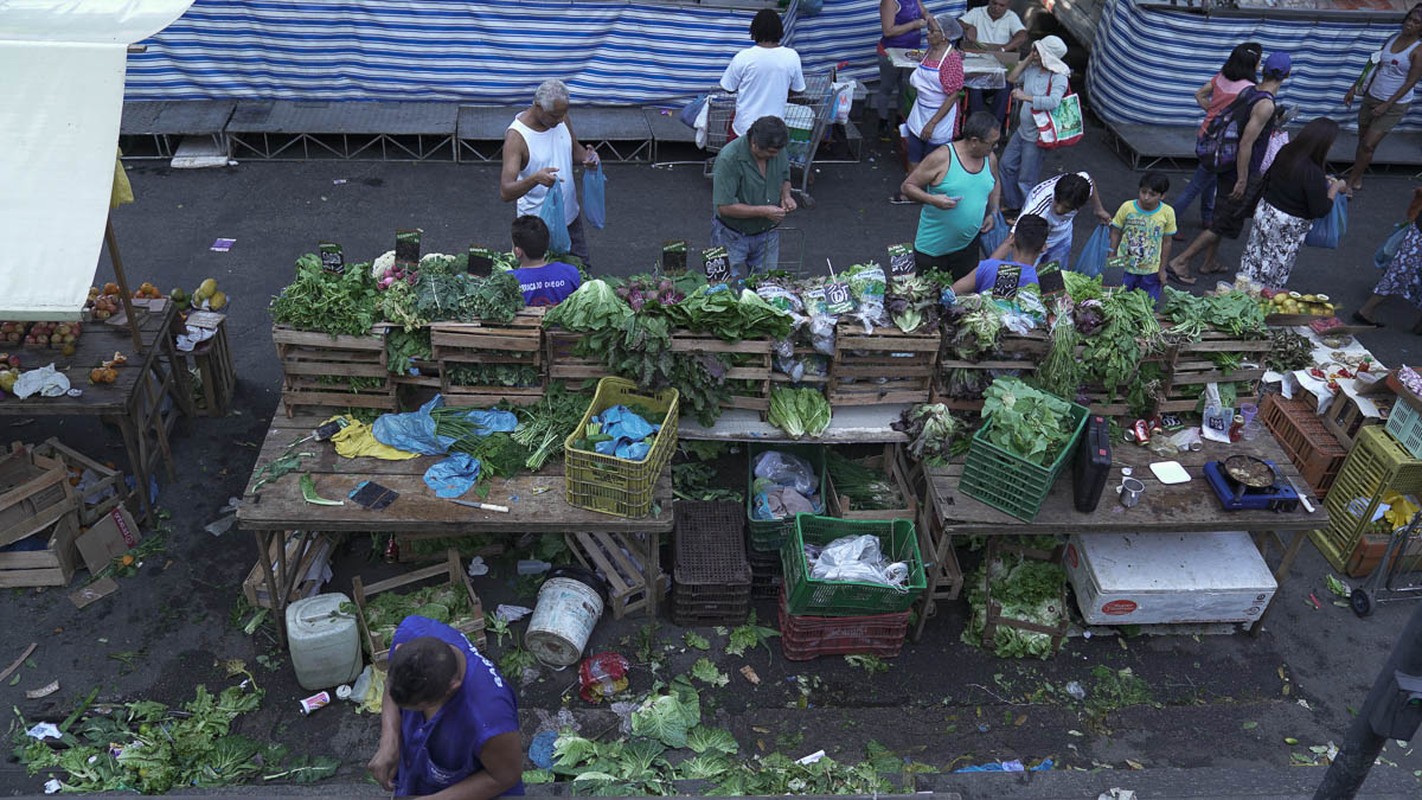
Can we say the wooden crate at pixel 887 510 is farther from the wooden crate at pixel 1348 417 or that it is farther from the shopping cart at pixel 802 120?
the shopping cart at pixel 802 120

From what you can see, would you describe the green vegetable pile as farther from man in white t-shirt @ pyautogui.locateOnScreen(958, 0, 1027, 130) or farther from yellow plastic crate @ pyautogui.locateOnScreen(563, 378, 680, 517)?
man in white t-shirt @ pyautogui.locateOnScreen(958, 0, 1027, 130)

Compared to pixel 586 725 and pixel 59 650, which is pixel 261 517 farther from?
pixel 586 725

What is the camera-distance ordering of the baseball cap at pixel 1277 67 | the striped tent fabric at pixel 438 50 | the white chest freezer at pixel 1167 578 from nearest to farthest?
the white chest freezer at pixel 1167 578 → the baseball cap at pixel 1277 67 → the striped tent fabric at pixel 438 50

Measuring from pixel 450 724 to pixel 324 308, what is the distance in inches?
122

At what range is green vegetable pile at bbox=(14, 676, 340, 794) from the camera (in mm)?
5469

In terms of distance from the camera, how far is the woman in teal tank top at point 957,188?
763 cm

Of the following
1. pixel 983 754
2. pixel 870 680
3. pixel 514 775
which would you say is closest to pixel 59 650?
pixel 514 775

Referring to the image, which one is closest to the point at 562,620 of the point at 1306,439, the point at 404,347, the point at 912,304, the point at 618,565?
the point at 618,565

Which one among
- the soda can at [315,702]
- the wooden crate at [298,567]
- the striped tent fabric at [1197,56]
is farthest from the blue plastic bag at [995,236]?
the soda can at [315,702]

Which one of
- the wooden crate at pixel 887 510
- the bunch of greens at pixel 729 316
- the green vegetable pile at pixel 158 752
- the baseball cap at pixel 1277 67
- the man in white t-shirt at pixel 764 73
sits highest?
the baseball cap at pixel 1277 67

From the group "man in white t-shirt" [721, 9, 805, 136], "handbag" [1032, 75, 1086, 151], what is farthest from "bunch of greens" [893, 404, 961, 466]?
"handbag" [1032, 75, 1086, 151]

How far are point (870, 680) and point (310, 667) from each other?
10.8 ft

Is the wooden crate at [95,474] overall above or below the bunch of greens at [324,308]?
below

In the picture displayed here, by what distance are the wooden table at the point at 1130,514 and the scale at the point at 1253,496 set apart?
0.04 meters
